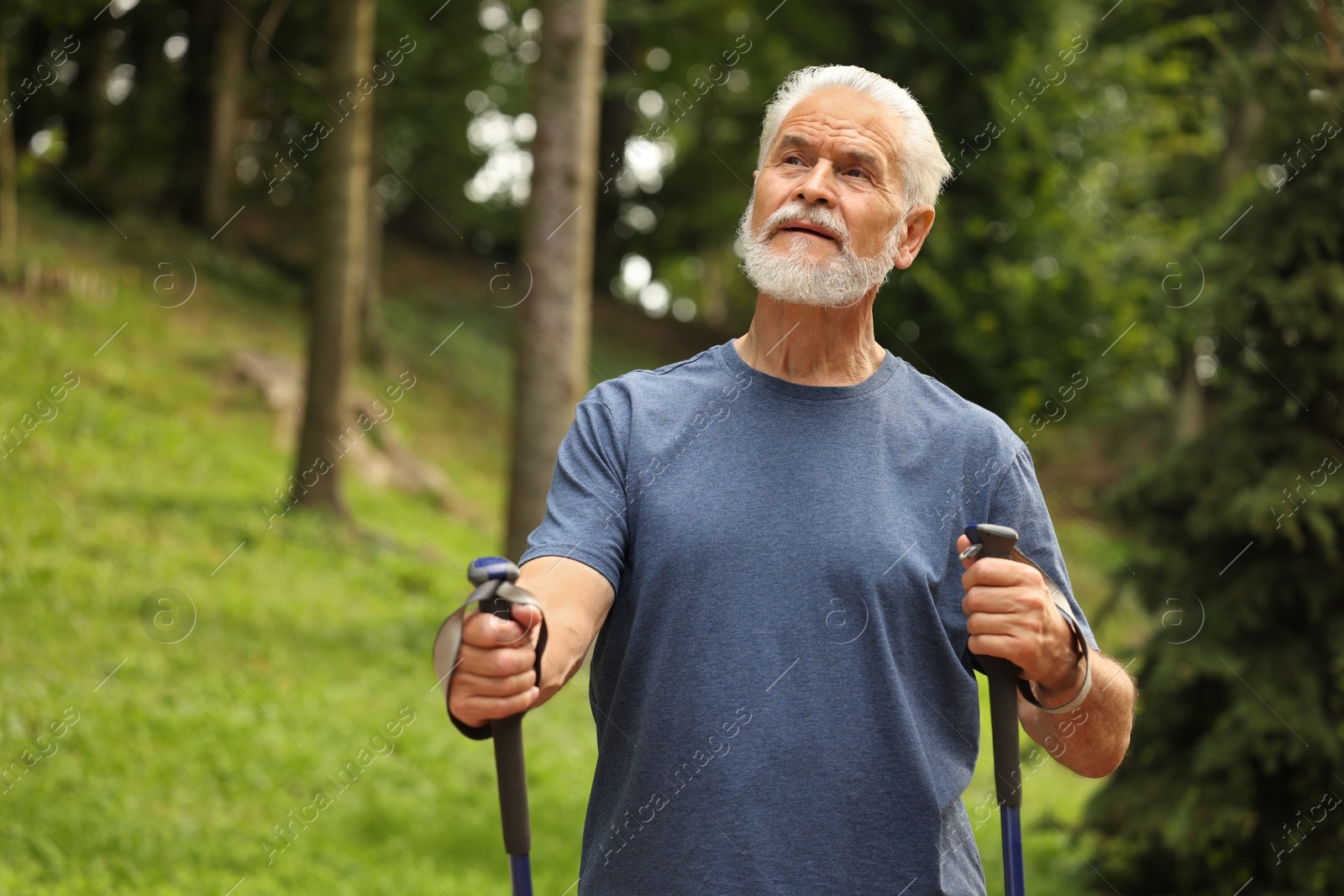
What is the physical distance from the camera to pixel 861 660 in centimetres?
220

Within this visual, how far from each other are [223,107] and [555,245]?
14.0m

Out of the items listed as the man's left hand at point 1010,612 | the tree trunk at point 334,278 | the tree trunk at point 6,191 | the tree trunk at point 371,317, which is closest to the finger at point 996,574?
the man's left hand at point 1010,612

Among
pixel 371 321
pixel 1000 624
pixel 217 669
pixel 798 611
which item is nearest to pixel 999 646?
pixel 1000 624

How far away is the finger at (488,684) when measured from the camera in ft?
6.02

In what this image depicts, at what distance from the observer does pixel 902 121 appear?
2553 mm

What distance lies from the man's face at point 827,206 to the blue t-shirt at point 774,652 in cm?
28

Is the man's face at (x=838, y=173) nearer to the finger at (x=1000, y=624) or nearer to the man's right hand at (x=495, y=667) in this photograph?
the finger at (x=1000, y=624)

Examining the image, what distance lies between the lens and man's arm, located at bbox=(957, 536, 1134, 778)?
2047 mm

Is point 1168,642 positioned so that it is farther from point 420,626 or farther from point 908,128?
point 420,626

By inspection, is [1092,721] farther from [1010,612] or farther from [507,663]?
[507,663]

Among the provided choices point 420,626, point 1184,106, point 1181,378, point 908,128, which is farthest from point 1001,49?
point 908,128

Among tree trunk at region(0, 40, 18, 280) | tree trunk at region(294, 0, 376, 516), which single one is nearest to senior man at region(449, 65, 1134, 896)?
tree trunk at region(294, 0, 376, 516)

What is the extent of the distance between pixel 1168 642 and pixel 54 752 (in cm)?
564

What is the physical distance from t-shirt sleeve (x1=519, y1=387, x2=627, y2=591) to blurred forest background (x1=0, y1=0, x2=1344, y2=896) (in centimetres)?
413
